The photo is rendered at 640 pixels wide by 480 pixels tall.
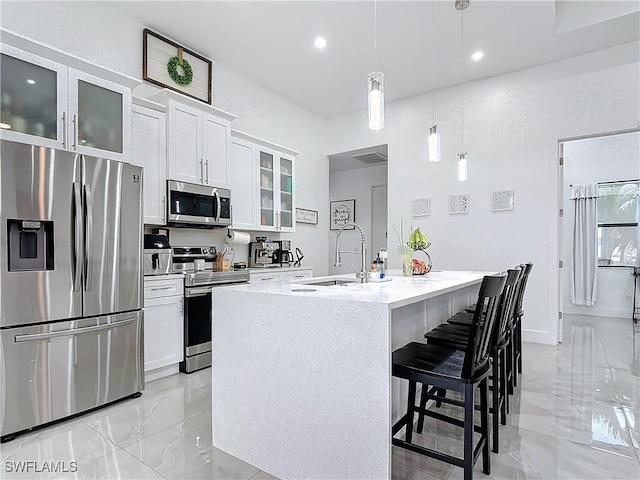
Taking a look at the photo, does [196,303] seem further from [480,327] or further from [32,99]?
[480,327]

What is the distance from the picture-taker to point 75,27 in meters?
3.12

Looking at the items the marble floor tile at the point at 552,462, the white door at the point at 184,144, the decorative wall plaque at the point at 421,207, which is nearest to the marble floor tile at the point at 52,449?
the marble floor tile at the point at 552,462

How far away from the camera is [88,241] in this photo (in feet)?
8.12

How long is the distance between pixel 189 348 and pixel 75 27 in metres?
3.01

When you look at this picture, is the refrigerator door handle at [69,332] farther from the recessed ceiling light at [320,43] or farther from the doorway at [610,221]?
the doorway at [610,221]

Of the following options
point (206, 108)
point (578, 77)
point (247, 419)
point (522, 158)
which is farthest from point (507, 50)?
point (247, 419)

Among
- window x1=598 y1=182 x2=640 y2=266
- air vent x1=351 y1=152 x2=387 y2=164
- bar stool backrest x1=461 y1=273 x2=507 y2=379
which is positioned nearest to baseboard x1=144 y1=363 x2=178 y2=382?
bar stool backrest x1=461 y1=273 x2=507 y2=379

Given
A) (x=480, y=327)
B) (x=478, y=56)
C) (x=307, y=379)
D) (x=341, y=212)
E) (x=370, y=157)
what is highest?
(x=478, y=56)

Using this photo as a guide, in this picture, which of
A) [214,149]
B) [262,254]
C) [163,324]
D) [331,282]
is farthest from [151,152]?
[331,282]

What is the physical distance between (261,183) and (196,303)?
1892 mm

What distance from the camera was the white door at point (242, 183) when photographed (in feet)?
14.0

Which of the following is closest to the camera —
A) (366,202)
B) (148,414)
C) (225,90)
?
(148,414)

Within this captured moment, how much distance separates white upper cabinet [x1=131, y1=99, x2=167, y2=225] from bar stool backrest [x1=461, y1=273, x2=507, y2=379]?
9.50 feet

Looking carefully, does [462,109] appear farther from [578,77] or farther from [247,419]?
[247,419]
